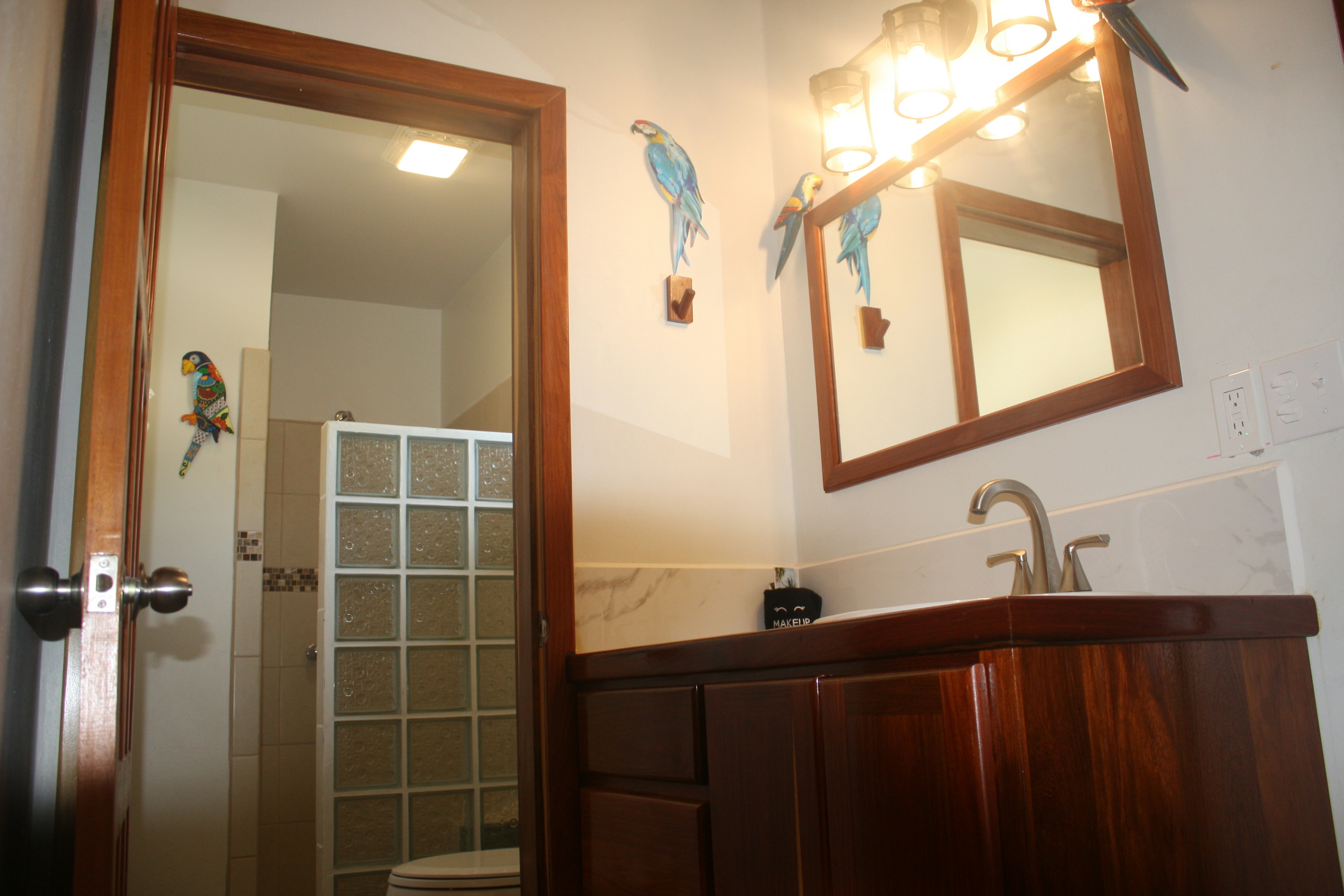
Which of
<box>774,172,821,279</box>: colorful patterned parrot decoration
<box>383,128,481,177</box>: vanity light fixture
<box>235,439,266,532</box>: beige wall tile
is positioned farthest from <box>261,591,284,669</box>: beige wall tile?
<box>774,172,821,279</box>: colorful patterned parrot decoration

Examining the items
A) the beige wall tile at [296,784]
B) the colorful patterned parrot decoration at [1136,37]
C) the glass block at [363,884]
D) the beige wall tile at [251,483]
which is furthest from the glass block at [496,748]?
the colorful patterned parrot decoration at [1136,37]

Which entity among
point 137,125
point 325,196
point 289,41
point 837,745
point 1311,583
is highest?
point 325,196

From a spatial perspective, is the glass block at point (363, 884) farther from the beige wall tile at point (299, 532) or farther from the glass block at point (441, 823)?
the beige wall tile at point (299, 532)

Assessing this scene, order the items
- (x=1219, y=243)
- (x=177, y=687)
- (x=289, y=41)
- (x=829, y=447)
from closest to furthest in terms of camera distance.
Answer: (x=1219, y=243) → (x=289, y=41) → (x=829, y=447) → (x=177, y=687)

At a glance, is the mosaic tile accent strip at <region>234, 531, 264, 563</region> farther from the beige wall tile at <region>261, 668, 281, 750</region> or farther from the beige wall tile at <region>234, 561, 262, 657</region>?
the beige wall tile at <region>261, 668, 281, 750</region>

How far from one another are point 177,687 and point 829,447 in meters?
1.97

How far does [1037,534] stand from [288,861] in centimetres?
303

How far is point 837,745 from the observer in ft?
3.38

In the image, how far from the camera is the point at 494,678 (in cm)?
324

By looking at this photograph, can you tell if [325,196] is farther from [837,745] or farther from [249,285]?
[837,745]

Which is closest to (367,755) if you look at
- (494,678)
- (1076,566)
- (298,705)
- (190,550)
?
(494,678)

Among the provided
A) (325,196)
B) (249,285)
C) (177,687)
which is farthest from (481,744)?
(325,196)

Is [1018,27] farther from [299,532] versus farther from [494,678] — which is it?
[299,532]

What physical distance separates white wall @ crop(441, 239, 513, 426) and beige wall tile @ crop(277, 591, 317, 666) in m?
0.90
